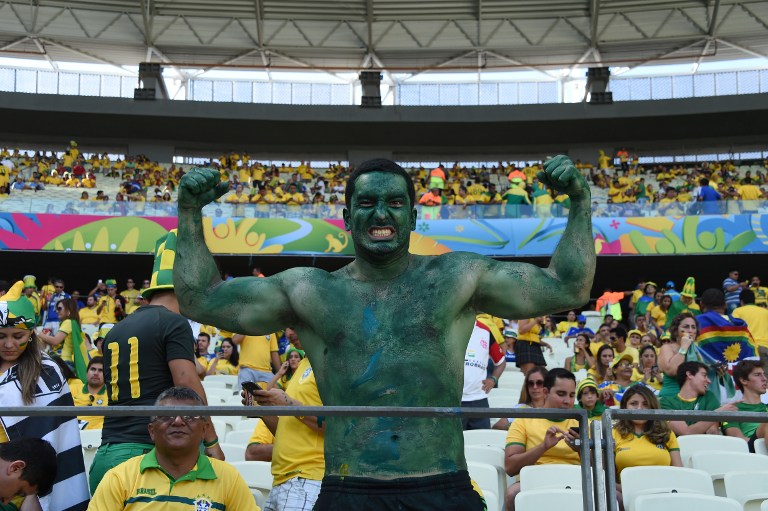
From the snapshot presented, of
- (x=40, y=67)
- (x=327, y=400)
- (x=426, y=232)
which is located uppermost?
(x=40, y=67)

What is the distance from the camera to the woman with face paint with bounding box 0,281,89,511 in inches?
147

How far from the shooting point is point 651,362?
9.19m

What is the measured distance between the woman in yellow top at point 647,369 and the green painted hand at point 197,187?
6.80 meters

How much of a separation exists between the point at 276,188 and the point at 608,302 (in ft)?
41.3

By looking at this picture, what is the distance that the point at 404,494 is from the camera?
2484mm

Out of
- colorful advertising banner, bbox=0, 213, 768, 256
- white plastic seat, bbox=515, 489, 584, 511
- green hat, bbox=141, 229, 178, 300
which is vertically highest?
colorful advertising banner, bbox=0, 213, 768, 256

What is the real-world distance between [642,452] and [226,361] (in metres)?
6.67

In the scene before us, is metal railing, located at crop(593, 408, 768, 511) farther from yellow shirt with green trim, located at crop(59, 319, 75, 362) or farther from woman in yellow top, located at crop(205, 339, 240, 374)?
woman in yellow top, located at crop(205, 339, 240, 374)

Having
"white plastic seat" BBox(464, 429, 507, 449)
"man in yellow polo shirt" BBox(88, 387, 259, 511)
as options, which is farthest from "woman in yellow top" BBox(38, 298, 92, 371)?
"man in yellow polo shirt" BBox(88, 387, 259, 511)

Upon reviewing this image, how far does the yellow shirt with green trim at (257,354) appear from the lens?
29.3ft

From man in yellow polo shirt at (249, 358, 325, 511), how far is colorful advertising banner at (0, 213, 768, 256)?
1669 centimetres

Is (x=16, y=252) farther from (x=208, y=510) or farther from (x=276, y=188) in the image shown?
(x=208, y=510)

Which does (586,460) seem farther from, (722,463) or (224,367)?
(224,367)

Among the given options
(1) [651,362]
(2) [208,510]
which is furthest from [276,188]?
(2) [208,510]
